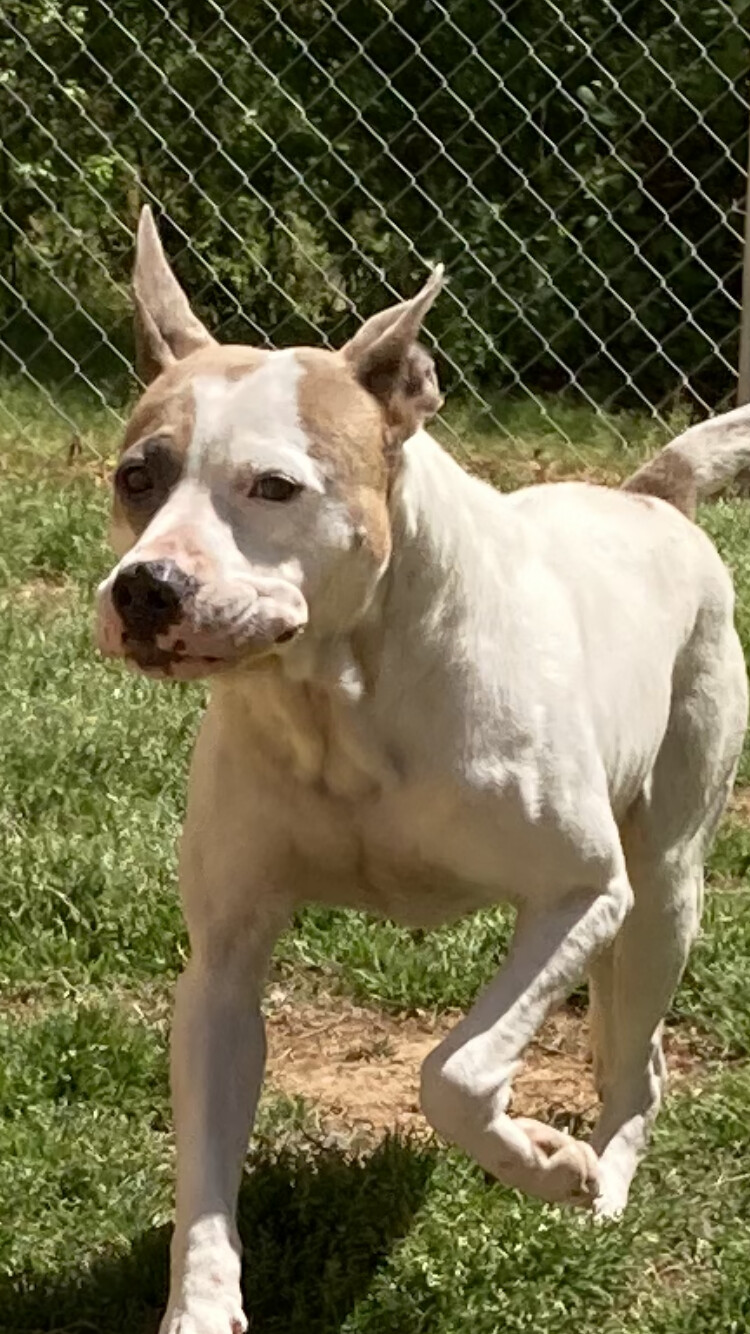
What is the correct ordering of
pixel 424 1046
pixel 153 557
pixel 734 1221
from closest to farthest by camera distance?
pixel 153 557
pixel 734 1221
pixel 424 1046

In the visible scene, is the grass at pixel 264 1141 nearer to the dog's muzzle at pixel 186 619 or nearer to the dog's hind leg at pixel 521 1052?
the dog's hind leg at pixel 521 1052

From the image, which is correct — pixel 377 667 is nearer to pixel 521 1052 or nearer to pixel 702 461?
pixel 521 1052

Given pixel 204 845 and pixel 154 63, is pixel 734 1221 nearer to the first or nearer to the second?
pixel 204 845

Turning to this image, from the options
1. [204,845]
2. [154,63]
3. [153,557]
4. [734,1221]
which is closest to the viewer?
[153,557]

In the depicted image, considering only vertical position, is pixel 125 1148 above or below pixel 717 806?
below

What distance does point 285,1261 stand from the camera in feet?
11.9

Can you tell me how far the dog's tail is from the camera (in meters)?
4.22

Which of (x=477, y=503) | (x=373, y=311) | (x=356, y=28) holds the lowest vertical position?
(x=373, y=311)

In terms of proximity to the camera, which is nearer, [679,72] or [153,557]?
[153,557]

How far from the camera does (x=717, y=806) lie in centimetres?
406

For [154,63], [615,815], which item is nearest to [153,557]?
[615,815]

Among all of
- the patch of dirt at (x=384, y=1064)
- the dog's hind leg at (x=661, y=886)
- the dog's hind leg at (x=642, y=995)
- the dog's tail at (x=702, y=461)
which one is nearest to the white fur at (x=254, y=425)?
the dog's hind leg at (x=661, y=886)

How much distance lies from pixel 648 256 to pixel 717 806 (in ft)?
16.8

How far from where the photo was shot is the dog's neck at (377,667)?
3.23 metres
